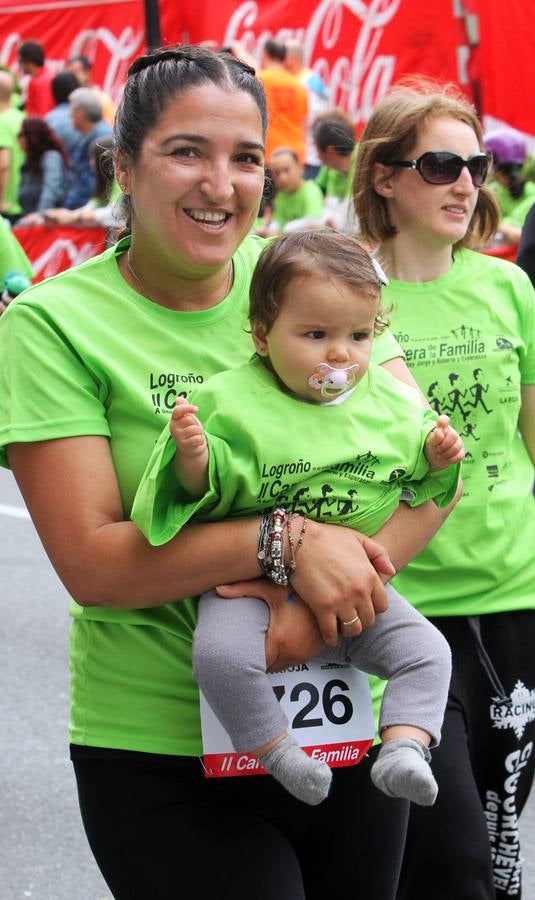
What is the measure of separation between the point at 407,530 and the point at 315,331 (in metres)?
0.38

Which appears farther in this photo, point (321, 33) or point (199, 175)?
point (321, 33)

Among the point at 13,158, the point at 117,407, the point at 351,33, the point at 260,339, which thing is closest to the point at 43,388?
the point at 117,407

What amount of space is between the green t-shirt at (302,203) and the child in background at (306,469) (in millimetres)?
9175

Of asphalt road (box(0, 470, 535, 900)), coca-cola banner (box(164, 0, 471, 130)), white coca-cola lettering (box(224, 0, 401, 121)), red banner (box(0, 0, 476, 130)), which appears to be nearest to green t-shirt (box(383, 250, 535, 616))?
asphalt road (box(0, 470, 535, 900))

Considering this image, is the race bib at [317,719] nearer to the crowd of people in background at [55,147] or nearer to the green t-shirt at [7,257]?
the green t-shirt at [7,257]

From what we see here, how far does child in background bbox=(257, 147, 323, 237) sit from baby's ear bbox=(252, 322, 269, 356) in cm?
899

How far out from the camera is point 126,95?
2.40m

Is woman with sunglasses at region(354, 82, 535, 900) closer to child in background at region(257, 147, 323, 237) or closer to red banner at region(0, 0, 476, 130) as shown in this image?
red banner at region(0, 0, 476, 130)

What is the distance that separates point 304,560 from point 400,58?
969 cm

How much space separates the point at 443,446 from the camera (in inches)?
92.2

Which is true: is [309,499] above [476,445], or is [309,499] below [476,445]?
above

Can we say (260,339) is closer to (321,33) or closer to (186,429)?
(186,429)

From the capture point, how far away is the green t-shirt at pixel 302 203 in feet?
37.6

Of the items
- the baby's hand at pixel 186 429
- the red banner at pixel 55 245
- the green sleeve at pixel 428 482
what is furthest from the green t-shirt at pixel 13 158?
the baby's hand at pixel 186 429
